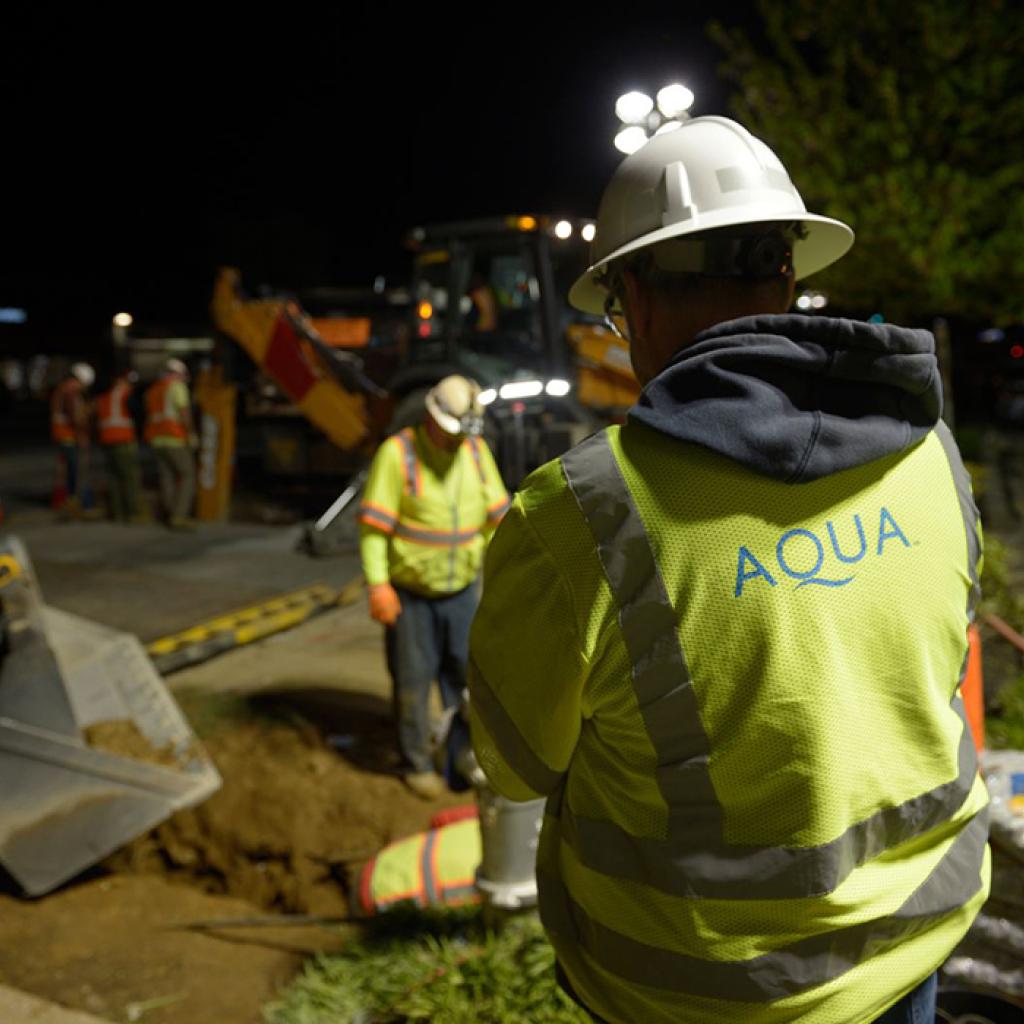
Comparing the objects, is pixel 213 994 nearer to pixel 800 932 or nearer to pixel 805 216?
pixel 800 932

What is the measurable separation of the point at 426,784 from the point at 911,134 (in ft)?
30.3

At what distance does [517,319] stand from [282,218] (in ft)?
91.5

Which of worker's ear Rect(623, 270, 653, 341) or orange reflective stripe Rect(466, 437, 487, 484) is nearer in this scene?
worker's ear Rect(623, 270, 653, 341)

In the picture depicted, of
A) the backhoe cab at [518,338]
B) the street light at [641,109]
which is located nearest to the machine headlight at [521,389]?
the backhoe cab at [518,338]

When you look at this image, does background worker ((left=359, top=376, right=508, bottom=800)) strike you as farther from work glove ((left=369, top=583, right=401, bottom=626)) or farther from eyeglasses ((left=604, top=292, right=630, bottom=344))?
eyeglasses ((left=604, top=292, right=630, bottom=344))

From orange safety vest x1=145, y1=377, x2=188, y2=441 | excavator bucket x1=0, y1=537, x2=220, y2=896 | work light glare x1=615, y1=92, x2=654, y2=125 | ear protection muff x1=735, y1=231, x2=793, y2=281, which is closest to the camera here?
ear protection muff x1=735, y1=231, x2=793, y2=281

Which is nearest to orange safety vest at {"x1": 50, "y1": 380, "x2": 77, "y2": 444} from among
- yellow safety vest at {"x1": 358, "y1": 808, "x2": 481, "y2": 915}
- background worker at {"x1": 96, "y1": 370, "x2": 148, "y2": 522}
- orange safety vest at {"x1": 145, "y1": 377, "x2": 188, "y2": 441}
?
background worker at {"x1": 96, "y1": 370, "x2": 148, "y2": 522}

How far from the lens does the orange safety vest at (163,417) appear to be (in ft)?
36.2

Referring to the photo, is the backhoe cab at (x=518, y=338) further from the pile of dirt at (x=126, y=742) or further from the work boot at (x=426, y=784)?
the pile of dirt at (x=126, y=742)

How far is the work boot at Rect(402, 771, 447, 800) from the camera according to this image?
4418mm

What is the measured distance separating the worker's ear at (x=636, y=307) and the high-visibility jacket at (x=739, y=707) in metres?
0.22

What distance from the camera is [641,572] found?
48.4 inches

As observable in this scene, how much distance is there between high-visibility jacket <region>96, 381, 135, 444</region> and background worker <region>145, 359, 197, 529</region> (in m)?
0.26

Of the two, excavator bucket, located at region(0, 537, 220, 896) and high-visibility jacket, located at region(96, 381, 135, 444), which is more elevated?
high-visibility jacket, located at region(96, 381, 135, 444)
